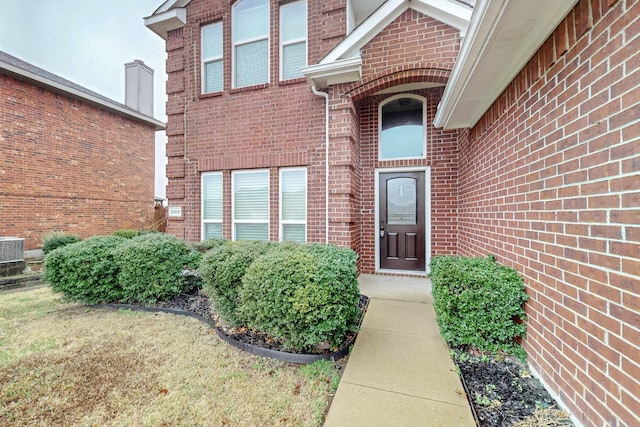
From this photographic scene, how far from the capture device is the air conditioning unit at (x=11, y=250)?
20.8 ft

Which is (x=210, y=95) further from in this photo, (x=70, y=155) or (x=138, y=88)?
(x=138, y=88)

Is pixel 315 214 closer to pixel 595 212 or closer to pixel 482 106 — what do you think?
pixel 482 106

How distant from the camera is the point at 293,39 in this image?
18.6 ft

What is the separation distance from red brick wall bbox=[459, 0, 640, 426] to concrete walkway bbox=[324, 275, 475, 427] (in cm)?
81

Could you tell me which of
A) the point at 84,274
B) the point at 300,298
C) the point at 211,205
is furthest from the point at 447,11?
the point at 84,274

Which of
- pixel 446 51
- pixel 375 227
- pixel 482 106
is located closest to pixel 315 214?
pixel 375 227

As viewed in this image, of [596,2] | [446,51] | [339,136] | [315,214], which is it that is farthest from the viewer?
[315,214]

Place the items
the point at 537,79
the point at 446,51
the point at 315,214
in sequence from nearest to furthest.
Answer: the point at 537,79
the point at 446,51
the point at 315,214

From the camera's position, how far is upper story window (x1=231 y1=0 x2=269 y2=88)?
5.90 meters

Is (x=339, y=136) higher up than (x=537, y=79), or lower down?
higher up

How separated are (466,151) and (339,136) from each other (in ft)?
7.90

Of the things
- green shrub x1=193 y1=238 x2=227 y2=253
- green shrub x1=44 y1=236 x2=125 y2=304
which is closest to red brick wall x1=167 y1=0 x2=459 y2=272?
green shrub x1=193 y1=238 x2=227 y2=253

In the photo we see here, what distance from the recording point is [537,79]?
7.59ft

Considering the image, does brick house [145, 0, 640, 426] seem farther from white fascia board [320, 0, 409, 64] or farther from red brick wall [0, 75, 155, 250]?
red brick wall [0, 75, 155, 250]
